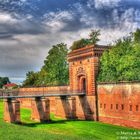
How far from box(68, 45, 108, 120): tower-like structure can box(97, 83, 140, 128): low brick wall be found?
3.59ft

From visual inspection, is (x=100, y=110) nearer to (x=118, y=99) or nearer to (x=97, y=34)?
(x=118, y=99)

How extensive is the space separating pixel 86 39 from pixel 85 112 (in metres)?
31.5

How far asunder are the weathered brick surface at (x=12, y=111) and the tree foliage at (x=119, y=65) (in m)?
9.98

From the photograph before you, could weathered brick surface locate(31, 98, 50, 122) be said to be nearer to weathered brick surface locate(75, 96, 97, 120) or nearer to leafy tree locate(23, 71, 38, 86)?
weathered brick surface locate(75, 96, 97, 120)

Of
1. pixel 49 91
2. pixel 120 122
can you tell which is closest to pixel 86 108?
pixel 120 122

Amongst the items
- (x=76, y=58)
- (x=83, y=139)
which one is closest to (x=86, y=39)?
(x=76, y=58)

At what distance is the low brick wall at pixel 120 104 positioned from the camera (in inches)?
1404

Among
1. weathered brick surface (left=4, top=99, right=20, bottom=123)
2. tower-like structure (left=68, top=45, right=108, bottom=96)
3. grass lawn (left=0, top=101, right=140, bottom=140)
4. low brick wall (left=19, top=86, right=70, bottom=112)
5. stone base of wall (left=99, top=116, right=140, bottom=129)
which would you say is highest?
tower-like structure (left=68, top=45, right=108, bottom=96)

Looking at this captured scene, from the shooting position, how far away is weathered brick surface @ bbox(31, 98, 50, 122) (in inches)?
1613

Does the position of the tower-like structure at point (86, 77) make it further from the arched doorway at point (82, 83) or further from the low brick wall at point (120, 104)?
the low brick wall at point (120, 104)

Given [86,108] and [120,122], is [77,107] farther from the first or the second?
[120,122]

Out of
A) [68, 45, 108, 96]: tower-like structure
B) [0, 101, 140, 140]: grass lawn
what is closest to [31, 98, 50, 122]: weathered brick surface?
[0, 101, 140, 140]: grass lawn

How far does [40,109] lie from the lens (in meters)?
41.2

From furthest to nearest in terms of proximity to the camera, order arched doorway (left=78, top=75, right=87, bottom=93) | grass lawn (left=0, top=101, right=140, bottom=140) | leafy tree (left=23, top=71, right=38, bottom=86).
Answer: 1. leafy tree (left=23, top=71, right=38, bottom=86)
2. arched doorway (left=78, top=75, right=87, bottom=93)
3. grass lawn (left=0, top=101, right=140, bottom=140)
